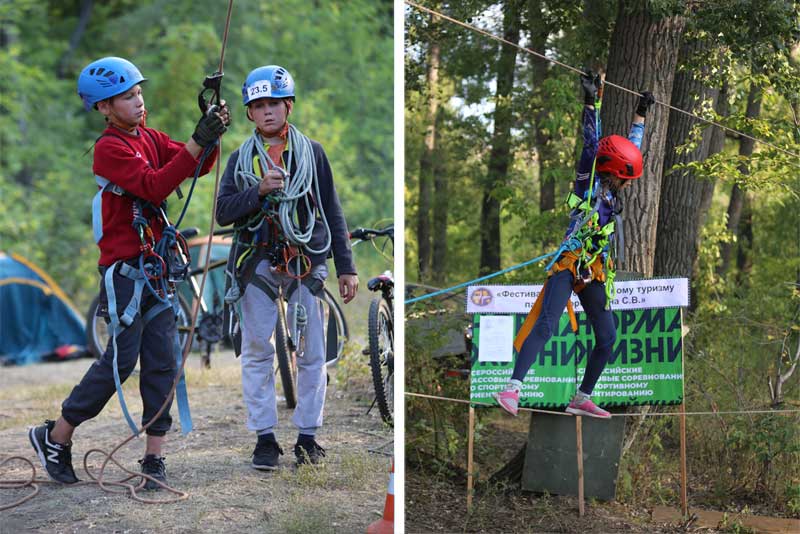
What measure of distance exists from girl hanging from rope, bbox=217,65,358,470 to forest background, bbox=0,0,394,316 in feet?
29.0

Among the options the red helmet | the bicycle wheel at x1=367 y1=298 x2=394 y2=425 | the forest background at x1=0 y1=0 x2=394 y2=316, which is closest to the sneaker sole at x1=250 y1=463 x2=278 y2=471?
the bicycle wheel at x1=367 y1=298 x2=394 y2=425

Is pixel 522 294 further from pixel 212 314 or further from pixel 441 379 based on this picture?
pixel 212 314

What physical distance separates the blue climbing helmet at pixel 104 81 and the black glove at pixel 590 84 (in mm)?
1939

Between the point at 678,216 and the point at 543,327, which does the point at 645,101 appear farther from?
the point at 678,216

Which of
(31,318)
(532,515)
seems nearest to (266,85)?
(532,515)

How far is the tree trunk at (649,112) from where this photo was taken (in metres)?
5.68

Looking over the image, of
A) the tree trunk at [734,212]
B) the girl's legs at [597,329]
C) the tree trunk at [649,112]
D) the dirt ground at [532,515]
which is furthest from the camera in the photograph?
the tree trunk at [734,212]

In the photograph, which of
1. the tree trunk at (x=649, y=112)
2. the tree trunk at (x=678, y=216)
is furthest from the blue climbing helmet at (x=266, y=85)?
the tree trunk at (x=678, y=216)

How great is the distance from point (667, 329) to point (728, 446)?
1.15 m

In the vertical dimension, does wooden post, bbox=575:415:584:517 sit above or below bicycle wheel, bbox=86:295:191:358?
below

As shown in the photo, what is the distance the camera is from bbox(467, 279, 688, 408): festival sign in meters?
5.39

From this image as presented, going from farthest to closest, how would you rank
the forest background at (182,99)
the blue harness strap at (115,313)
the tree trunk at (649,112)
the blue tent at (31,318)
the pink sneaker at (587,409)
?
the forest background at (182,99) < the blue tent at (31,318) < the tree trunk at (649,112) < the pink sneaker at (587,409) < the blue harness strap at (115,313)

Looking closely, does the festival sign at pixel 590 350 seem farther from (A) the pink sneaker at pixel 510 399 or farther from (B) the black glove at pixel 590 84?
(B) the black glove at pixel 590 84

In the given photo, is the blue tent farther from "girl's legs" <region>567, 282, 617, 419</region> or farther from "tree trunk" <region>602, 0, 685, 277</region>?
"girl's legs" <region>567, 282, 617, 419</region>
